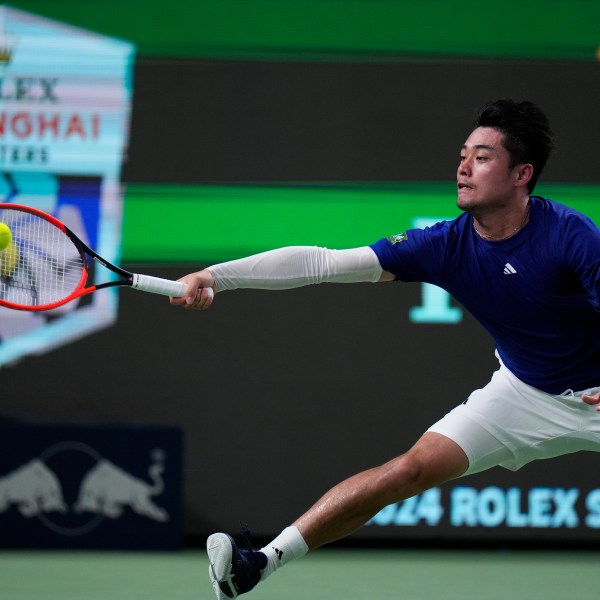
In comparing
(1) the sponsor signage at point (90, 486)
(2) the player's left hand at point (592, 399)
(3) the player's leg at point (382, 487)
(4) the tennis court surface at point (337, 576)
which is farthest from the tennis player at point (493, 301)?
(1) the sponsor signage at point (90, 486)

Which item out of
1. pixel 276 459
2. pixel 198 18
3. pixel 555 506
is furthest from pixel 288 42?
pixel 555 506

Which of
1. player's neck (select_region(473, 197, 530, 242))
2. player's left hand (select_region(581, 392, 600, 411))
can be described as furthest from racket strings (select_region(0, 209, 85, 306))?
player's left hand (select_region(581, 392, 600, 411))

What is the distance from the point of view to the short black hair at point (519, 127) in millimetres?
3730

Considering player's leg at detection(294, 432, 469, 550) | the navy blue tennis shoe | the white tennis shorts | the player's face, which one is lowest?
Result: the navy blue tennis shoe

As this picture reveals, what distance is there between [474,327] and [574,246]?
2.53 meters

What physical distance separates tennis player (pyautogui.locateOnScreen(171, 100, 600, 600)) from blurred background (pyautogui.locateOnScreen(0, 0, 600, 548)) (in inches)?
85.6

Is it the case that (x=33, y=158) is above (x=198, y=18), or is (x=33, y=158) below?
A: below

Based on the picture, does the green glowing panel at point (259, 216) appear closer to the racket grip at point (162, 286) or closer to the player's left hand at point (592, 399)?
the racket grip at point (162, 286)

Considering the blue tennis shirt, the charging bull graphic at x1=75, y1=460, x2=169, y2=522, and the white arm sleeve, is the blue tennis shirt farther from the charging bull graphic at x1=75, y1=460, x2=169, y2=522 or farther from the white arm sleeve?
the charging bull graphic at x1=75, y1=460, x2=169, y2=522

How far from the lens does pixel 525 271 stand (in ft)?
11.7

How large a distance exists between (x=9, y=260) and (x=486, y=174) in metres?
1.65

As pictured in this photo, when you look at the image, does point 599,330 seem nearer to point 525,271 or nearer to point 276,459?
point 525,271

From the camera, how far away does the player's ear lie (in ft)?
12.2

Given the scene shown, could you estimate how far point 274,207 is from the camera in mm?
5969
